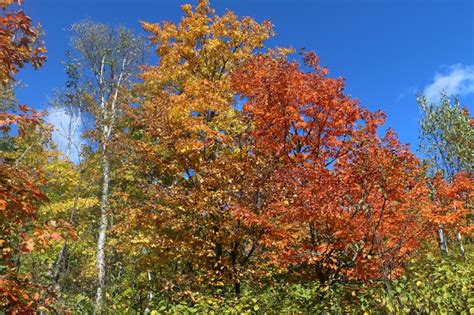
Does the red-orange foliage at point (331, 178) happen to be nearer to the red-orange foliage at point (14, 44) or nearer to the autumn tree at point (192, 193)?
the autumn tree at point (192, 193)

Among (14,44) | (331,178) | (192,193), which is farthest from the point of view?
(192,193)

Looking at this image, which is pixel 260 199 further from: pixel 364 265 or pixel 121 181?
pixel 121 181

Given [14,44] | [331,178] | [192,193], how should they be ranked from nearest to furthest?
1. [14,44]
2. [331,178]
3. [192,193]

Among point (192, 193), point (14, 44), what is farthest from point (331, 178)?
point (14, 44)

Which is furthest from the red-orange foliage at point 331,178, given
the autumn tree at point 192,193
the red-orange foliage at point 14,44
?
the red-orange foliage at point 14,44

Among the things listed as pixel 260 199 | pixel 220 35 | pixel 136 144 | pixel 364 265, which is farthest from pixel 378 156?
pixel 220 35

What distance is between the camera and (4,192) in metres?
4.47

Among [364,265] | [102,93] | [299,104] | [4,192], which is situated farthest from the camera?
[102,93]

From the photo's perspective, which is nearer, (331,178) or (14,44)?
(14,44)

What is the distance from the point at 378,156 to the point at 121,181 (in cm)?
1652

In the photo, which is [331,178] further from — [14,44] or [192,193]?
[14,44]

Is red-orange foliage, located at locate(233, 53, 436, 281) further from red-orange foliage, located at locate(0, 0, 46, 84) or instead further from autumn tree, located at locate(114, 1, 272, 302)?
red-orange foliage, located at locate(0, 0, 46, 84)

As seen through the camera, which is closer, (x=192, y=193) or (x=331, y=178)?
(x=331, y=178)

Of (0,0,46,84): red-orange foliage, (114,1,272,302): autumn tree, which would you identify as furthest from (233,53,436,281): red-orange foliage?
(0,0,46,84): red-orange foliage
